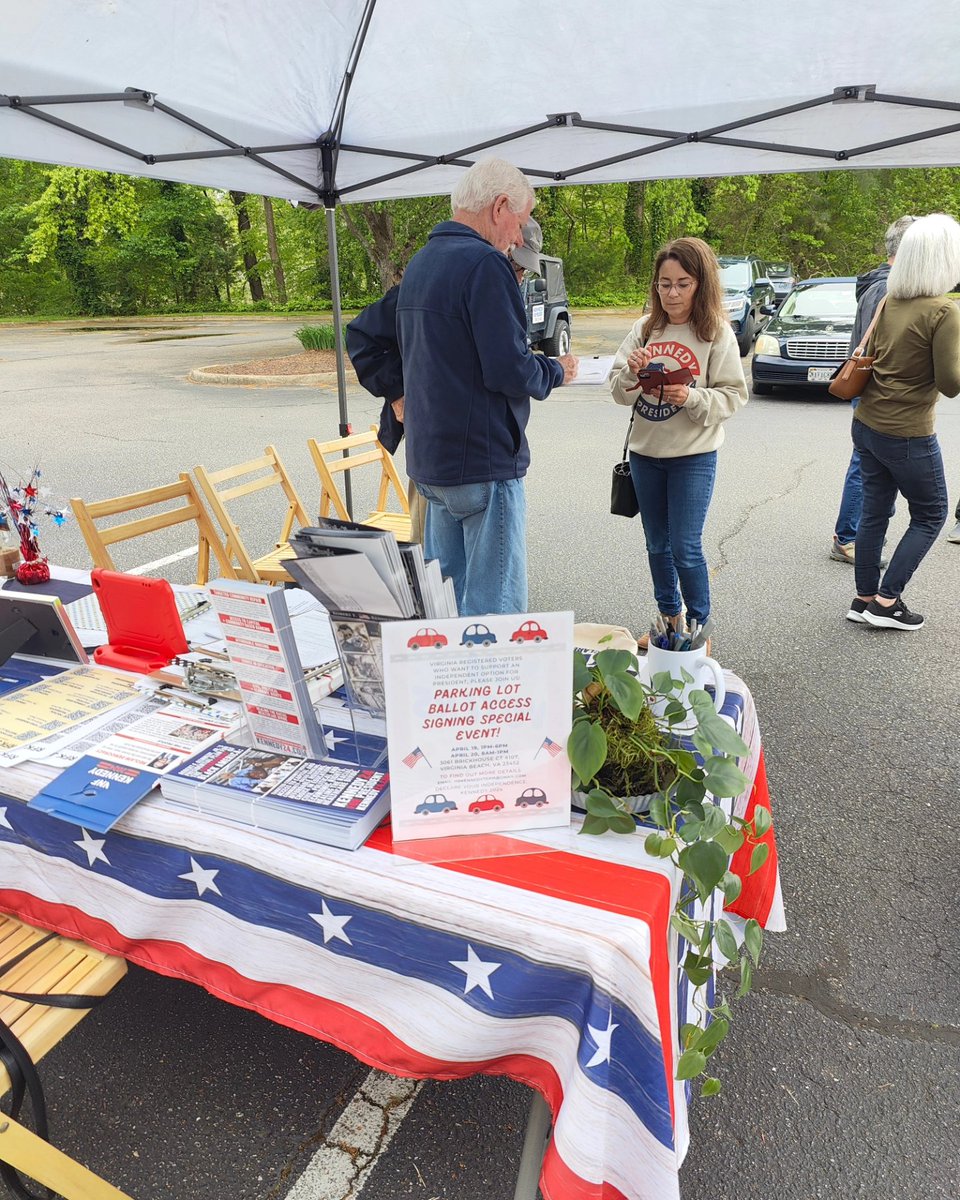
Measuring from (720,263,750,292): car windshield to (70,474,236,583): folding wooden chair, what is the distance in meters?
12.3

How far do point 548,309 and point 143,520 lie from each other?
1105 cm

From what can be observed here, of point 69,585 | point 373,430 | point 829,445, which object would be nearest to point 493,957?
point 69,585

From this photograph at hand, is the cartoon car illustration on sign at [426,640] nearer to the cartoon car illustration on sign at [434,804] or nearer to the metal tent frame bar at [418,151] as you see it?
the cartoon car illustration on sign at [434,804]

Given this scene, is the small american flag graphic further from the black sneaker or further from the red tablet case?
the black sneaker

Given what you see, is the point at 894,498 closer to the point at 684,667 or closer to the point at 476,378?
the point at 476,378

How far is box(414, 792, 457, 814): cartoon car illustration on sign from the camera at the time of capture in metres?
1.24

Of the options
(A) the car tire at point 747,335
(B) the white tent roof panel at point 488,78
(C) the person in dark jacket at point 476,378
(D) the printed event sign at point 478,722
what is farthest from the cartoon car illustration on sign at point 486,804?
(A) the car tire at point 747,335

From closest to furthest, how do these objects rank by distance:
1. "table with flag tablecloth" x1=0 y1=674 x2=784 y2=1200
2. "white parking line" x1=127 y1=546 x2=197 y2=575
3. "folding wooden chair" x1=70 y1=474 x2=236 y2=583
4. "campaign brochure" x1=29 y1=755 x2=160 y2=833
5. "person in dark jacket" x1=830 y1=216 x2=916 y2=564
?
1. "table with flag tablecloth" x1=0 y1=674 x2=784 y2=1200
2. "campaign brochure" x1=29 y1=755 x2=160 y2=833
3. "folding wooden chair" x1=70 y1=474 x2=236 y2=583
4. "person in dark jacket" x1=830 y1=216 x2=916 y2=564
5. "white parking line" x1=127 y1=546 x2=197 y2=575

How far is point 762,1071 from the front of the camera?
1.79 meters

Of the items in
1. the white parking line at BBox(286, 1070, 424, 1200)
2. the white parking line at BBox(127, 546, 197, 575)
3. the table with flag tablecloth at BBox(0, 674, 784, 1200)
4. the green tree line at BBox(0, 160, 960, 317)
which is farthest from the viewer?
the green tree line at BBox(0, 160, 960, 317)

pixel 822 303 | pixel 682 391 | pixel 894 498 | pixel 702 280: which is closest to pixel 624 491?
pixel 682 391

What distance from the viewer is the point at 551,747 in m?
1.23

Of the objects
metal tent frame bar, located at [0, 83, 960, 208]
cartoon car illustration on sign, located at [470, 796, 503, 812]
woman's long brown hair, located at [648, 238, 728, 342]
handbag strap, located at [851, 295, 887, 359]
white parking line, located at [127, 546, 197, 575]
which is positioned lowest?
white parking line, located at [127, 546, 197, 575]

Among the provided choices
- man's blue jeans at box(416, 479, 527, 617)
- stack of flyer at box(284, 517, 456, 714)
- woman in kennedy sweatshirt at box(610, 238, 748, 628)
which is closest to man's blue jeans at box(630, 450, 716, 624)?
woman in kennedy sweatshirt at box(610, 238, 748, 628)
